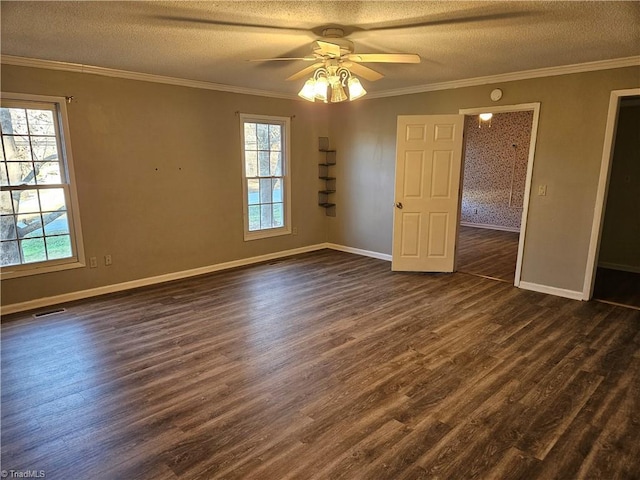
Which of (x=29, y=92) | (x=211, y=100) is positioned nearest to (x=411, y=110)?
(x=211, y=100)

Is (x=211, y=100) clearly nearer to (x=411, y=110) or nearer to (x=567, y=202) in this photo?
(x=411, y=110)

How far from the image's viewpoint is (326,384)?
2689 mm

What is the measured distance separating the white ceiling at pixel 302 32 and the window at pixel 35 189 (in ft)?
1.90

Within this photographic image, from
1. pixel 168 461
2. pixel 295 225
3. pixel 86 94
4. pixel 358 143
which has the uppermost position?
pixel 86 94

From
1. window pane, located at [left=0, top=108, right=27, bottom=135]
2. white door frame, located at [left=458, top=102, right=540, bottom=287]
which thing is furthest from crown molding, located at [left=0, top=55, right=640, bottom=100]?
window pane, located at [left=0, top=108, right=27, bottom=135]

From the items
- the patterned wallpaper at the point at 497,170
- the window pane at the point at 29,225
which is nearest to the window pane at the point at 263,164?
the window pane at the point at 29,225

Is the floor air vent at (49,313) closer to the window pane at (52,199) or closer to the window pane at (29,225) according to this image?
the window pane at (29,225)

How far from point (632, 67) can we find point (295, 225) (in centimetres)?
444

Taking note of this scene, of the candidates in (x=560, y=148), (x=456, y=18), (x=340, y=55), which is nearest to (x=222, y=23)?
(x=340, y=55)

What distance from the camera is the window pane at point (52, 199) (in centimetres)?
402

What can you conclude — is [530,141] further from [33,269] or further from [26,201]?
[33,269]

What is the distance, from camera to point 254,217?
581cm

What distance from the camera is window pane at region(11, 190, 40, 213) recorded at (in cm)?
387

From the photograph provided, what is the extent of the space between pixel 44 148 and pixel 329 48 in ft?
10.2
